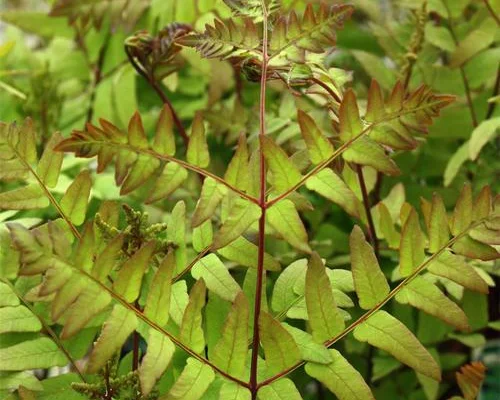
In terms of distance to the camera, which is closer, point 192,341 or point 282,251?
point 192,341

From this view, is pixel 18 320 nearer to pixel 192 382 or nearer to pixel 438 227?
pixel 192 382

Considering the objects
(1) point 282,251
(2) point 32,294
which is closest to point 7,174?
(2) point 32,294

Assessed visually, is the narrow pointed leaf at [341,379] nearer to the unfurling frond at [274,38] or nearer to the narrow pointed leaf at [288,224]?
the narrow pointed leaf at [288,224]

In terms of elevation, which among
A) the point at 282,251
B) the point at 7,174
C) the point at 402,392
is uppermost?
the point at 7,174

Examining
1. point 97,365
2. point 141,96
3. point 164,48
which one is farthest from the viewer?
point 141,96

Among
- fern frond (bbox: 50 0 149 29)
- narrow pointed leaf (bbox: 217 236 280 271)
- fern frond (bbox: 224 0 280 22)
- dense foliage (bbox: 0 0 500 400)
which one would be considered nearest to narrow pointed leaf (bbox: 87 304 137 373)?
dense foliage (bbox: 0 0 500 400)

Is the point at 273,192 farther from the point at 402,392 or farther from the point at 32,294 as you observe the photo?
the point at 402,392
